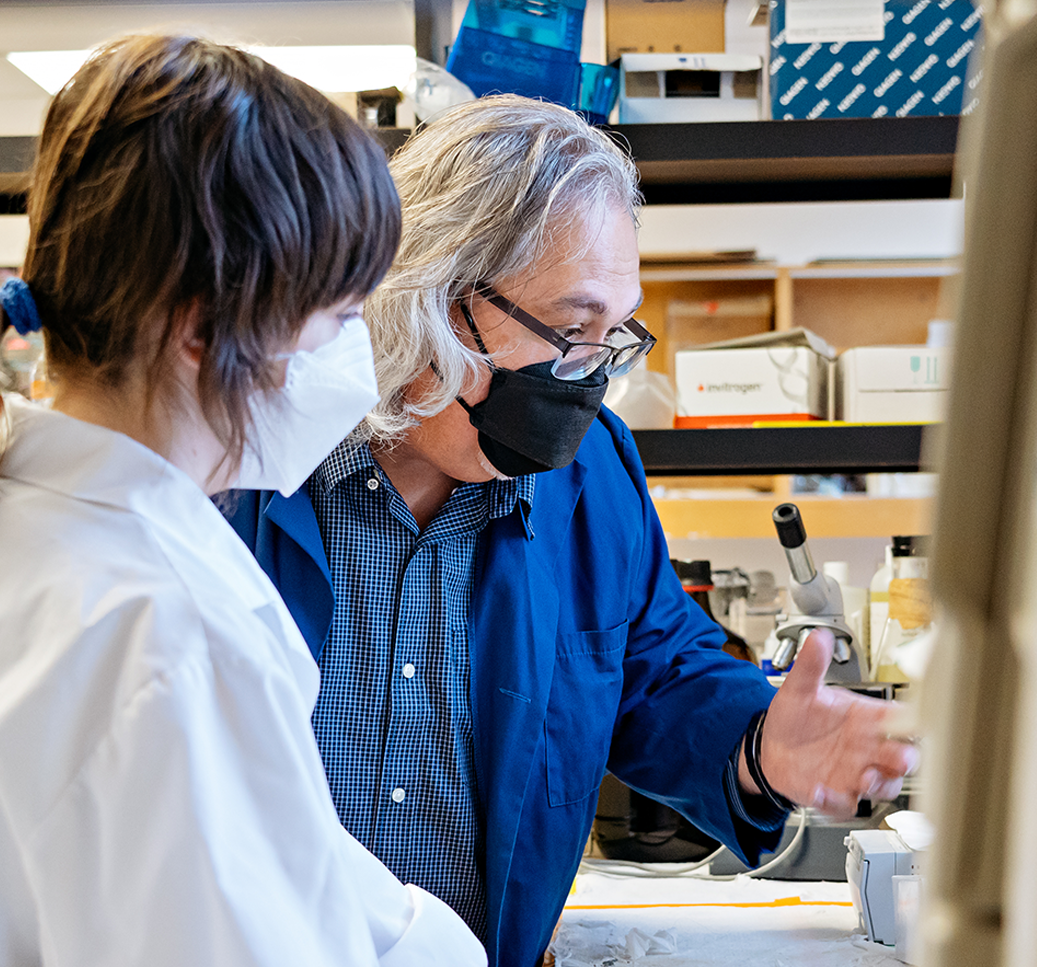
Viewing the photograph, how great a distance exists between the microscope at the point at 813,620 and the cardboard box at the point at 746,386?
22 centimetres

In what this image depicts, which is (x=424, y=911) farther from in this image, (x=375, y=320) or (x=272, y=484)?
(x=375, y=320)

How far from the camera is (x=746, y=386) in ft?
6.34

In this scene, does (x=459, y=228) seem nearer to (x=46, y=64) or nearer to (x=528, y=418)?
(x=528, y=418)

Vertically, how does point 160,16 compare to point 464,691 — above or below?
above

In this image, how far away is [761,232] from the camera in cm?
443

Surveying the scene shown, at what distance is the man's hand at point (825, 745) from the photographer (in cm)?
110

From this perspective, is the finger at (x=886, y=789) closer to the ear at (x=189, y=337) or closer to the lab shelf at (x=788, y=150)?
the ear at (x=189, y=337)

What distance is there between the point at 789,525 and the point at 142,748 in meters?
1.29

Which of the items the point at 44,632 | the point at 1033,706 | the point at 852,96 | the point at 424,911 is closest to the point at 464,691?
the point at 424,911

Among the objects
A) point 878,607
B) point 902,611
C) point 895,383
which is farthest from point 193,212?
point 878,607

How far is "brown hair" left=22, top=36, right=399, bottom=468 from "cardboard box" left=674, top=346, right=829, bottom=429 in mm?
1260

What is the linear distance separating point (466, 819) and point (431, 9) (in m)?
1.39

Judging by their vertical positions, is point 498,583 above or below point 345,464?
below

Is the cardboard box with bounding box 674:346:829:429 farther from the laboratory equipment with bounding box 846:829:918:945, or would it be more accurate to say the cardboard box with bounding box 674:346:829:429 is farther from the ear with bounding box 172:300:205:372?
the ear with bounding box 172:300:205:372
